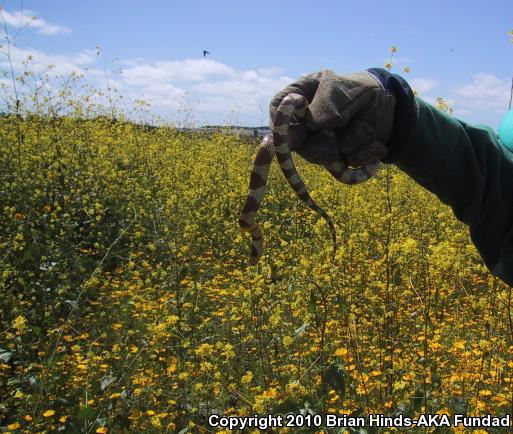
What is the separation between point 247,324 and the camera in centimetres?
345

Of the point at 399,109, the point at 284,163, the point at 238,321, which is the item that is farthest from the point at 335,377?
the point at 238,321

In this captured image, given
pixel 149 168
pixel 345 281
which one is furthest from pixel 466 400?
pixel 149 168

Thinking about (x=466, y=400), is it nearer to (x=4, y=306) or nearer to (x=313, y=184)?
(x=4, y=306)

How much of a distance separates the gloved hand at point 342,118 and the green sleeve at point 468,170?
0.10 metres

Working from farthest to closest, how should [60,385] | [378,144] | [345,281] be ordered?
1. [345,281]
2. [60,385]
3. [378,144]

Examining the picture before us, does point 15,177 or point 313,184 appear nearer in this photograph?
point 15,177

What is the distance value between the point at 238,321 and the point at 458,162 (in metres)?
2.76

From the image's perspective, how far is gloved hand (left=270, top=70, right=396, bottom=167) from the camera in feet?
4.52

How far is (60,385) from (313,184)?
16.2ft

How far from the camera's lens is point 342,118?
138 cm

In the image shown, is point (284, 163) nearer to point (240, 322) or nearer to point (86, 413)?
point (86, 413)

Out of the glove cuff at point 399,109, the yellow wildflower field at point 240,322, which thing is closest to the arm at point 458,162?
the glove cuff at point 399,109

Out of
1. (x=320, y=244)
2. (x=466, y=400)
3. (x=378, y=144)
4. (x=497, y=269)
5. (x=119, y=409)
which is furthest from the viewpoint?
(x=320, y=244)

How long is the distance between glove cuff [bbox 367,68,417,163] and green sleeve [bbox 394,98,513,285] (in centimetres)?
1
